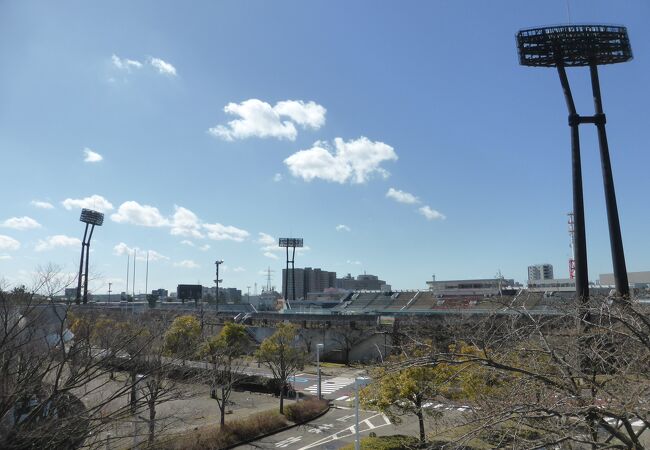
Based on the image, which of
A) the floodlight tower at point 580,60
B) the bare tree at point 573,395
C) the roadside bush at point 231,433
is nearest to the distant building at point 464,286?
the floodlight tower at point 580,60

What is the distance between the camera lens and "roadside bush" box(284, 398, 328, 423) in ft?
80.1

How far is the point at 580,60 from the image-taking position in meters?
38.1

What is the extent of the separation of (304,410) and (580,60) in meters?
35.4

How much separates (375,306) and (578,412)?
66436 mm

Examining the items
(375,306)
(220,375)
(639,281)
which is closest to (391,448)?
(220,375)

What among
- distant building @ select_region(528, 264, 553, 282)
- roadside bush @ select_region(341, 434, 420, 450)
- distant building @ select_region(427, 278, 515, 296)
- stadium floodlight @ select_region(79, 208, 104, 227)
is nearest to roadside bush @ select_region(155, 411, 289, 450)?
roadside bush @ select_region(341, 434, 420, 450)

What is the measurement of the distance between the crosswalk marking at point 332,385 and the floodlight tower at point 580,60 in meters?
20.2

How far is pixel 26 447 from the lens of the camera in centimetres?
699

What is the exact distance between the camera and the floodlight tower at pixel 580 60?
34906 mm

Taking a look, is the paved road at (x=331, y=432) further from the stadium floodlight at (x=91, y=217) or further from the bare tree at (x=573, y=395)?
the stadium floodlight at (x=91, y=217)

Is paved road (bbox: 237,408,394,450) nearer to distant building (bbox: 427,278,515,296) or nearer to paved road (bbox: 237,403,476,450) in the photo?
paved road (bbox: 237,403,476,450)

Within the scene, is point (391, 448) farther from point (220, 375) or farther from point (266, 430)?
point (220, 375)

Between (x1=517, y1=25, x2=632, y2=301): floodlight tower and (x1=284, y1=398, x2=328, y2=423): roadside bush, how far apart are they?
22.7 metres

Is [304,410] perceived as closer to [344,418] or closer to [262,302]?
[344,418]
